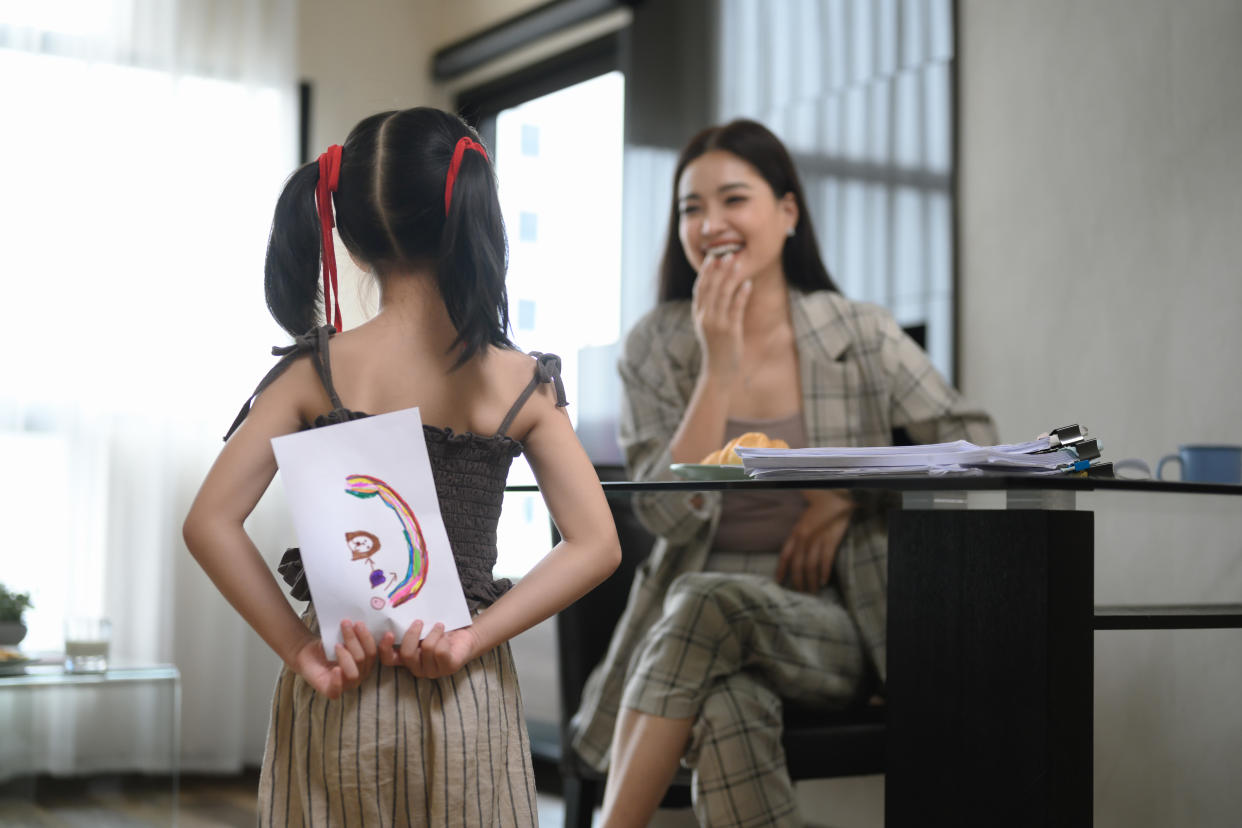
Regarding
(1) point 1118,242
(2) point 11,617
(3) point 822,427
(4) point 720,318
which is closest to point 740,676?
(3) point 822,427

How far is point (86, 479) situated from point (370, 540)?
113 inches

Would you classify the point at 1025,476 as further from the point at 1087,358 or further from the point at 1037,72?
the point at 1037,72

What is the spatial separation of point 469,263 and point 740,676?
0.93 metres

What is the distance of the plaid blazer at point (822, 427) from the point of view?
2.00m

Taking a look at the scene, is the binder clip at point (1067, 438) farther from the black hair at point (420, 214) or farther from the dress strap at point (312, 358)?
the dress strap at point (312, 358)

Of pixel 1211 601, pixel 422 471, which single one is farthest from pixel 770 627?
pixel 422 471

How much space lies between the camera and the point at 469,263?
43.6 inches

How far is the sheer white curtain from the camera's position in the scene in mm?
3504

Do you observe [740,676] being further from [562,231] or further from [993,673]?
[562,231]

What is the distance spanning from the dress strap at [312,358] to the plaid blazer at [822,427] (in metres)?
0.96

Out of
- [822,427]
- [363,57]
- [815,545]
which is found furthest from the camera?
[363,57]

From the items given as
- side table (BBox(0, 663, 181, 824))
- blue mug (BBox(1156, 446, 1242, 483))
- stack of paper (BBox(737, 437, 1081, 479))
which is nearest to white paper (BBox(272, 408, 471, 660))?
stack of paper (BBox(737, 437, 1081, 479))

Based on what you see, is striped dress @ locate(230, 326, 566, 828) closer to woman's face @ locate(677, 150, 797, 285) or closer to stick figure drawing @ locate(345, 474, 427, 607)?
stick figure drawing @ locate(345, 474, 427, 607)

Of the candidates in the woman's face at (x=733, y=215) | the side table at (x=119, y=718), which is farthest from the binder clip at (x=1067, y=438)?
the side table at (x=119, y=718)
